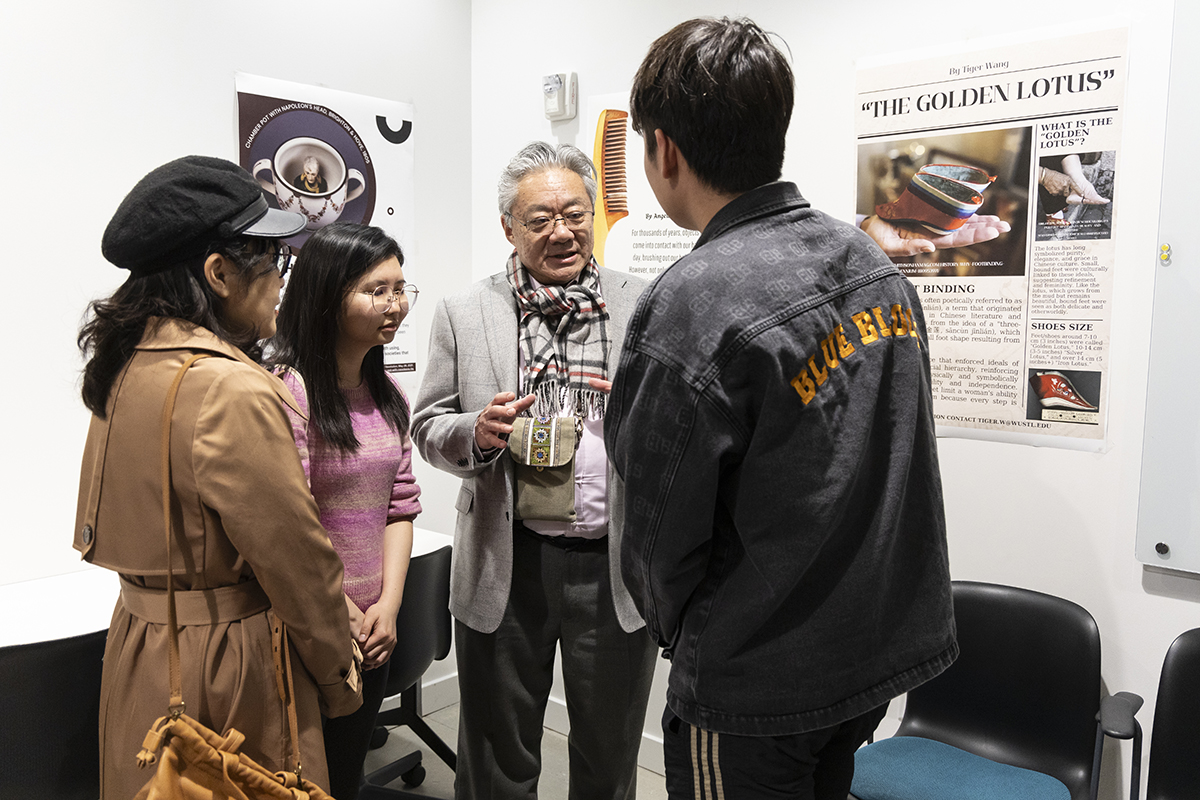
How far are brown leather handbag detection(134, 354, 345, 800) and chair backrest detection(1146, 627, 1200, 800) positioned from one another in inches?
71.2

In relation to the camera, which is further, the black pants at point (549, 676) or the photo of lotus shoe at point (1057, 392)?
the photo of lotus shoe at point (1057, 392)

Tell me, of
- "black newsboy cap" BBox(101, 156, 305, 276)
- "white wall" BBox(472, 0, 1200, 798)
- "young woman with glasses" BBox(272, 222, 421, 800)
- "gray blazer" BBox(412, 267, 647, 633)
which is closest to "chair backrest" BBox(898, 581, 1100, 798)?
"white wall" BBox(472, 0, 1200, 798)

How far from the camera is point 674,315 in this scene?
1.03 m

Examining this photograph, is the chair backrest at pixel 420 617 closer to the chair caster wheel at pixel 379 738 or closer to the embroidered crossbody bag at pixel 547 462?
the embroidered crossbody bag at pixel 547 462

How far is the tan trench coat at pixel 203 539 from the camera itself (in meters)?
1.22

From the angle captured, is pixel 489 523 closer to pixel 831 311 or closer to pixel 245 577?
pixel 245 577

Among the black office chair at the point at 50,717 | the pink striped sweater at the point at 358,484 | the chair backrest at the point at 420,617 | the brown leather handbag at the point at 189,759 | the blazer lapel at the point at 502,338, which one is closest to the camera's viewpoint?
the brown leather handbag at the point at 189,759

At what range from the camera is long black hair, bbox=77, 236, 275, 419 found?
126 cm

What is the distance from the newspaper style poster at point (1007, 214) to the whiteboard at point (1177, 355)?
106 mm

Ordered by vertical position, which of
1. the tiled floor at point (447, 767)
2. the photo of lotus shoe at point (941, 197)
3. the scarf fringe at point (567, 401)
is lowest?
the tiled floor at point (447, 767)

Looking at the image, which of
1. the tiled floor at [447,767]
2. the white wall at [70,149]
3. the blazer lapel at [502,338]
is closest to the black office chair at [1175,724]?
the tiled floor at [447,767]

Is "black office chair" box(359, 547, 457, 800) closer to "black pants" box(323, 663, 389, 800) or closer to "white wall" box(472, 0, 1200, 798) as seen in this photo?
"black pants" box(323, 663, 389, 800)

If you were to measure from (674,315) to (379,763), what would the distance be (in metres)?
2.53

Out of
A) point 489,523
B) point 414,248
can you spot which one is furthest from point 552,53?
point 489,523
